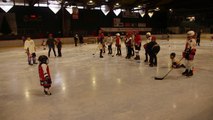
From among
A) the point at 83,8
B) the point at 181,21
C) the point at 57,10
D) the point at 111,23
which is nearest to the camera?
the point at 57,10

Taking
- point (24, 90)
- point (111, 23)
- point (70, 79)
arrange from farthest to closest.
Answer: point (111, 23)
point (70, 79)
point (24, 90)

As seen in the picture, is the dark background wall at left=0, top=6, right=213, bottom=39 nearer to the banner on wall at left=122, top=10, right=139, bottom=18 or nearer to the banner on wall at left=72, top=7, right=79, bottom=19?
the banner on wall at left=122, top=10, right=139, bottom=18

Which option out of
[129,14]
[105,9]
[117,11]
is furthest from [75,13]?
[129,14]

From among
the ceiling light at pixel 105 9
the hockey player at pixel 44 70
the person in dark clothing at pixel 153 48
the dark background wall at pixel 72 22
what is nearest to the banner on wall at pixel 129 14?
the dark background wall at pixel 72 22

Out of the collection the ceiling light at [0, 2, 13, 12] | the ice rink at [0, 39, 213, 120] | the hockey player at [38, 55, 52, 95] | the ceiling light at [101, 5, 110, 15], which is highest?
the ceiling light at [101, 5, 110, 15]

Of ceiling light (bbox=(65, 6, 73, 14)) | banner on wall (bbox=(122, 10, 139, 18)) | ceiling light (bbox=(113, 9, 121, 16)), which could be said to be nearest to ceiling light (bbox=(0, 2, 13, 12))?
ceiling light (bbox=(65, 6, 73, 14))

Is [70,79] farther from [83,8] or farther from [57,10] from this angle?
[83,8]

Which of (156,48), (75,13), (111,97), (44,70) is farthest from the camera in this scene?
(75,13)

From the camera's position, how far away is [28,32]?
92.9 feet

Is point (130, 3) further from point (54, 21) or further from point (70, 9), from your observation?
point (54, 21)

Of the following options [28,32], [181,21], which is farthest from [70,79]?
[181,21]

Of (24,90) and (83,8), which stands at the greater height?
(83,8)

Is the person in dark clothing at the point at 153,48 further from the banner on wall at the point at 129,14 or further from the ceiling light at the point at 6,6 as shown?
the banner on wall at the point at 129,14

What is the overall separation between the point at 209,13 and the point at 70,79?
36.2 m
